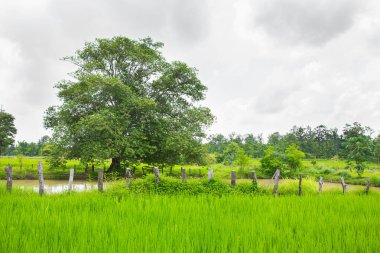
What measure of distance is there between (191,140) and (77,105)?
878 cm

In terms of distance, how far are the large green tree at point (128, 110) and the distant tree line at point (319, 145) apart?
10.0 feet

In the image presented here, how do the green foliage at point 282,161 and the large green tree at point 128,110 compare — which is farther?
the green foliage at point 282,161

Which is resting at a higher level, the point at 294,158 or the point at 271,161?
the point at 294,158

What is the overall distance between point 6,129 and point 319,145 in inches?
2650

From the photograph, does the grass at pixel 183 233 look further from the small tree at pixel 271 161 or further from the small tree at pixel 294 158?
the small tree at pixel 294 158

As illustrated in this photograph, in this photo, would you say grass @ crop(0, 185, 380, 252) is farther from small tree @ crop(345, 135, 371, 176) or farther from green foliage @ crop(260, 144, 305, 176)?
small tree @ crop(345, 135, 371, 176)

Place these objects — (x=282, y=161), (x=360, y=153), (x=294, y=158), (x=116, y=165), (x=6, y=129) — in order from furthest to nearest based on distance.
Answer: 1. (x=6, y=129)
2. (x=360, y=153)
3. (x=282, y=161)
4. (x=294, y=158)
5. (x=116, y=165)

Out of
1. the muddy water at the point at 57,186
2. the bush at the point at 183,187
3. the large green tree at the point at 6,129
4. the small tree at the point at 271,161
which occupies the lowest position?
the muddy water at the point at 57,186

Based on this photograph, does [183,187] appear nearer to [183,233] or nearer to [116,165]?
[183,233]

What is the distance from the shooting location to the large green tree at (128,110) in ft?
62.7

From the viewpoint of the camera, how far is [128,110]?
20062 millimetres

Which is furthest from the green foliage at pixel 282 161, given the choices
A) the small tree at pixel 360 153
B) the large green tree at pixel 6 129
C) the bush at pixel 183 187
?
the large green tree at pixel 6 129

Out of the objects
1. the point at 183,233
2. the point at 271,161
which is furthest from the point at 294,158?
the point at 183,233

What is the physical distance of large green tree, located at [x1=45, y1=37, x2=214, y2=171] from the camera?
62.7 ft
